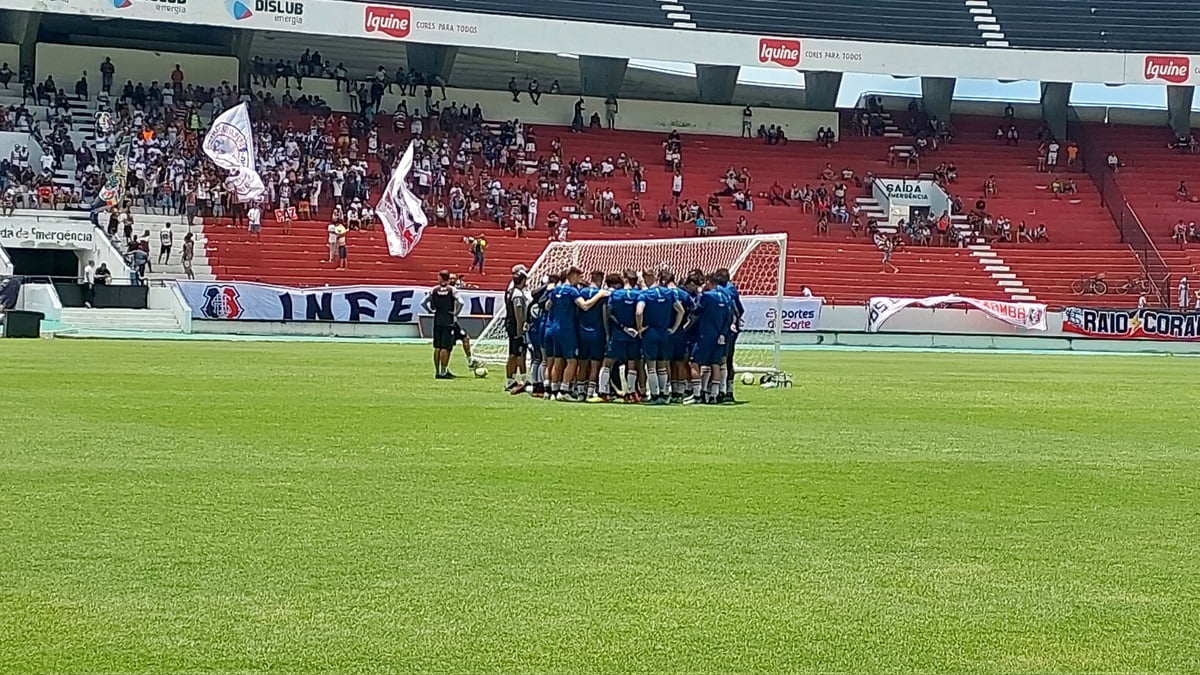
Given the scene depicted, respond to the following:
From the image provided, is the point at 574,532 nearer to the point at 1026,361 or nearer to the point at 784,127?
the point at 1026,361

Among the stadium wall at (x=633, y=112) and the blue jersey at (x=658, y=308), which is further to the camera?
the stadium wall at (x=633, y=112)

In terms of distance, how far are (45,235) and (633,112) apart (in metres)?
22.7

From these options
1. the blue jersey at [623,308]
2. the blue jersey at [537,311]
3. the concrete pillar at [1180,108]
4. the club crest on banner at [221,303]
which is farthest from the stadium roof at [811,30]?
the blue jersey at [623,308]

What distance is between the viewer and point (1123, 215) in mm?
54281

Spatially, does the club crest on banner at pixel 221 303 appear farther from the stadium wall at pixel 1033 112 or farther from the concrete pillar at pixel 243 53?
the stadium wall at pixel 1033 112

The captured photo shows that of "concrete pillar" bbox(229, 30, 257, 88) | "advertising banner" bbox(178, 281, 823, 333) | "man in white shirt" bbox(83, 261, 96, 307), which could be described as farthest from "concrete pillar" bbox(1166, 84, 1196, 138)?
"man in white shirt" bbox(83, 261, 96, 307)

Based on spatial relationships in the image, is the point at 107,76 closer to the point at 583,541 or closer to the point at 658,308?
the point at 658,308

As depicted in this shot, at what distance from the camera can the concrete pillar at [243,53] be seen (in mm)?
51531

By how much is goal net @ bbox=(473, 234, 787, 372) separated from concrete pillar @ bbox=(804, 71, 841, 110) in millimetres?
23300

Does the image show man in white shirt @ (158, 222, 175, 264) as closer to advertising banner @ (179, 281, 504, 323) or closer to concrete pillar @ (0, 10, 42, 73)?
advertising banner @ (179, 281, 504, 323)

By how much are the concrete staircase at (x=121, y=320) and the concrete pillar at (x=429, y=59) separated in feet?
61.4

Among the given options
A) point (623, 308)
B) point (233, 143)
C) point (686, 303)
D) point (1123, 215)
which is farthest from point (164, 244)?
point (1123, 215)

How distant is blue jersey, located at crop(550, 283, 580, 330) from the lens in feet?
60.6

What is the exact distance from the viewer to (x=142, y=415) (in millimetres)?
14695
